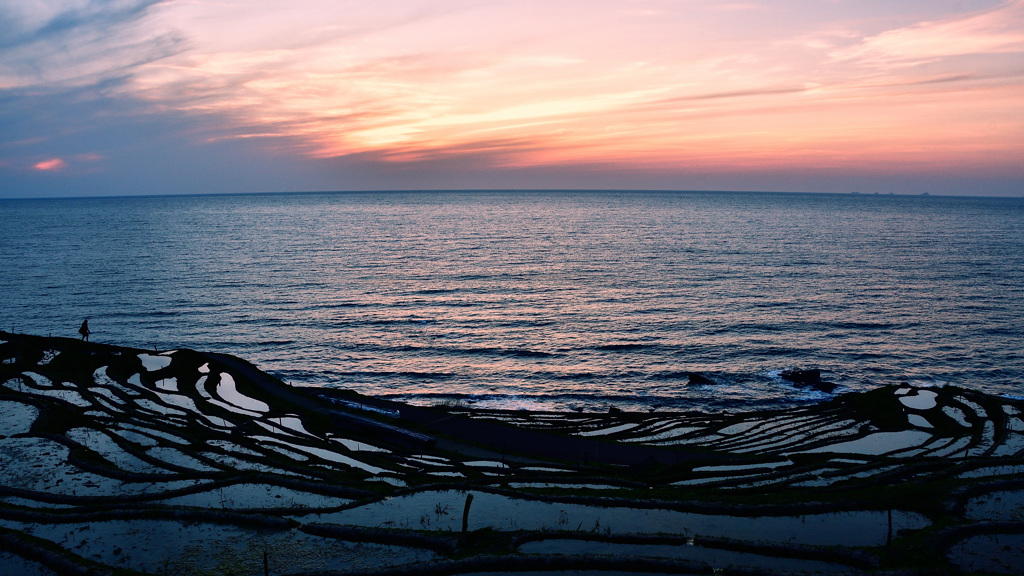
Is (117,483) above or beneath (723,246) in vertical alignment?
beneath

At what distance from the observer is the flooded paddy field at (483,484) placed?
87.1 ft

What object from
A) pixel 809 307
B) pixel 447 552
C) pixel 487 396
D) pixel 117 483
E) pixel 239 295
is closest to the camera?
pixel 447 552

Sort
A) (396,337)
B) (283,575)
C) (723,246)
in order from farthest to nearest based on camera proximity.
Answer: (723,246), (396,337), (283,575)

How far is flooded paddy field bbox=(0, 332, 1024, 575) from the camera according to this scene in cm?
2655

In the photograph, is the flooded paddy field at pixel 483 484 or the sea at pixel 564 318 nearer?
the flooded paddy field at pixel 483 484

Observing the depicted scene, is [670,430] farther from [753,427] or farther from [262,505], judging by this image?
[262,505]

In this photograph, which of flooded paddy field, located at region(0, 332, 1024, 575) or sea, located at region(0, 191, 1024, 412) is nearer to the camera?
flooded paddy field, located at region(0, 332, 1024, 575)

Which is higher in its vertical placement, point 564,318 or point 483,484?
point 564,318

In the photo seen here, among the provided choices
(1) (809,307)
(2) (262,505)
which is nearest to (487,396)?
(2) (262,505)

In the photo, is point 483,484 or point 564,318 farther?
point 564,318

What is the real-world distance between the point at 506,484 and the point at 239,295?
85766 millimetres

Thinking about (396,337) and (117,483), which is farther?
(396,337)

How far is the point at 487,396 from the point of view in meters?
60.7

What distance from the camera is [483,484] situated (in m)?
36.0
